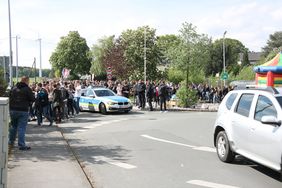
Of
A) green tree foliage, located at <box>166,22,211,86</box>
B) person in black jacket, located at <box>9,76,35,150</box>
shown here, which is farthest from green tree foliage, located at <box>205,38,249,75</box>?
person in black jacket, located at <box>9,76,35,150</box>

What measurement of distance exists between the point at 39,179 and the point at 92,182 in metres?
0.89

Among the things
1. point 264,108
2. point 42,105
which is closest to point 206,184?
point 264,108

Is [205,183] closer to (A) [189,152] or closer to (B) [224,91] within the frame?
(A) [189,152]

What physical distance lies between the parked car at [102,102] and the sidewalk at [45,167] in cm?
1065

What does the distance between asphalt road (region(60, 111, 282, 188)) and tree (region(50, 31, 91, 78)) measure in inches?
3181

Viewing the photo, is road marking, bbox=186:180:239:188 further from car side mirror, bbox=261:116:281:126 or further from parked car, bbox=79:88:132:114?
parked car, bbox=79:88:132:114

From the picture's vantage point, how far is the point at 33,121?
18.7 metres

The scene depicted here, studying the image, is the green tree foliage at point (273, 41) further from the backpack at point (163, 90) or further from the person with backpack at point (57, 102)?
the person with backpack at point (57, 102)

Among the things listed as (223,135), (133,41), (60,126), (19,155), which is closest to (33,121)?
(60,126)

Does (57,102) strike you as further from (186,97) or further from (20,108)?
(186,97)

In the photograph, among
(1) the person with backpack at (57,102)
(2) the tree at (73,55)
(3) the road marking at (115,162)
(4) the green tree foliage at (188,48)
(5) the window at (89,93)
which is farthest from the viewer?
(2) the tree at (73,55)

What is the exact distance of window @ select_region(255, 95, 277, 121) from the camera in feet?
25.1

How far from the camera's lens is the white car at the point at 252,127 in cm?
721

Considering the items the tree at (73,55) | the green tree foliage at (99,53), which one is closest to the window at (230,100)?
the green tree foliage at (99,53)
